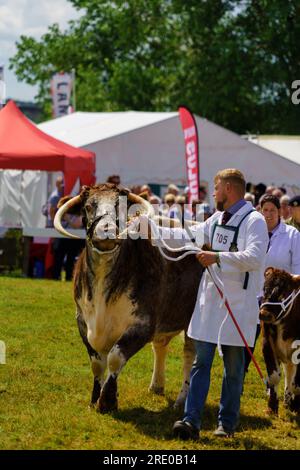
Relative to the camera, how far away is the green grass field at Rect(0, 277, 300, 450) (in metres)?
7.28

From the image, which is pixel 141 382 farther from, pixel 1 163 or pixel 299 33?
pixel 299 33

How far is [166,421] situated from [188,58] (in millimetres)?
37107

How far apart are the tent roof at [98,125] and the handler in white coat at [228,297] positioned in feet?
52.8

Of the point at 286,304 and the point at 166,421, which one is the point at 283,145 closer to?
the point at 286,304

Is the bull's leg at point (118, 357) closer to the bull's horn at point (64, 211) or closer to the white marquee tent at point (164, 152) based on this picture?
the bull's horn at point (64, 211)

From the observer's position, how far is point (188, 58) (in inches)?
1726

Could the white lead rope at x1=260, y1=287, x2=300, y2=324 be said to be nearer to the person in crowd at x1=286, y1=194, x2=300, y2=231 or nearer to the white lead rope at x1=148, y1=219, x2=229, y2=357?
the white lead rope at x1=148, y1=219, x2=229, y2=357

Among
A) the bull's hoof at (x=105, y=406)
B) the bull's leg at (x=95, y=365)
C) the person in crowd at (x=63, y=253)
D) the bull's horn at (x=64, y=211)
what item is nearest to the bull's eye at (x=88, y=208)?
the bull's horn at (x=64, y=211)

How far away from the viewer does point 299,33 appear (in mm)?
39875

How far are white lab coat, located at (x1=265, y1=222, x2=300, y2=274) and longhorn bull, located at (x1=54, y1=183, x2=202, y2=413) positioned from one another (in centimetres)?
123

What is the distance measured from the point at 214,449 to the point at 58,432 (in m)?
1.26

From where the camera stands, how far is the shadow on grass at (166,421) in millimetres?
7594

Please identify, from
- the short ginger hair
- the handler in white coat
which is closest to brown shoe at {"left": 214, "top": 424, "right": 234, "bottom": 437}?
the handler in white coat

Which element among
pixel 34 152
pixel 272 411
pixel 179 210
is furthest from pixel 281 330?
pixel 34 152
